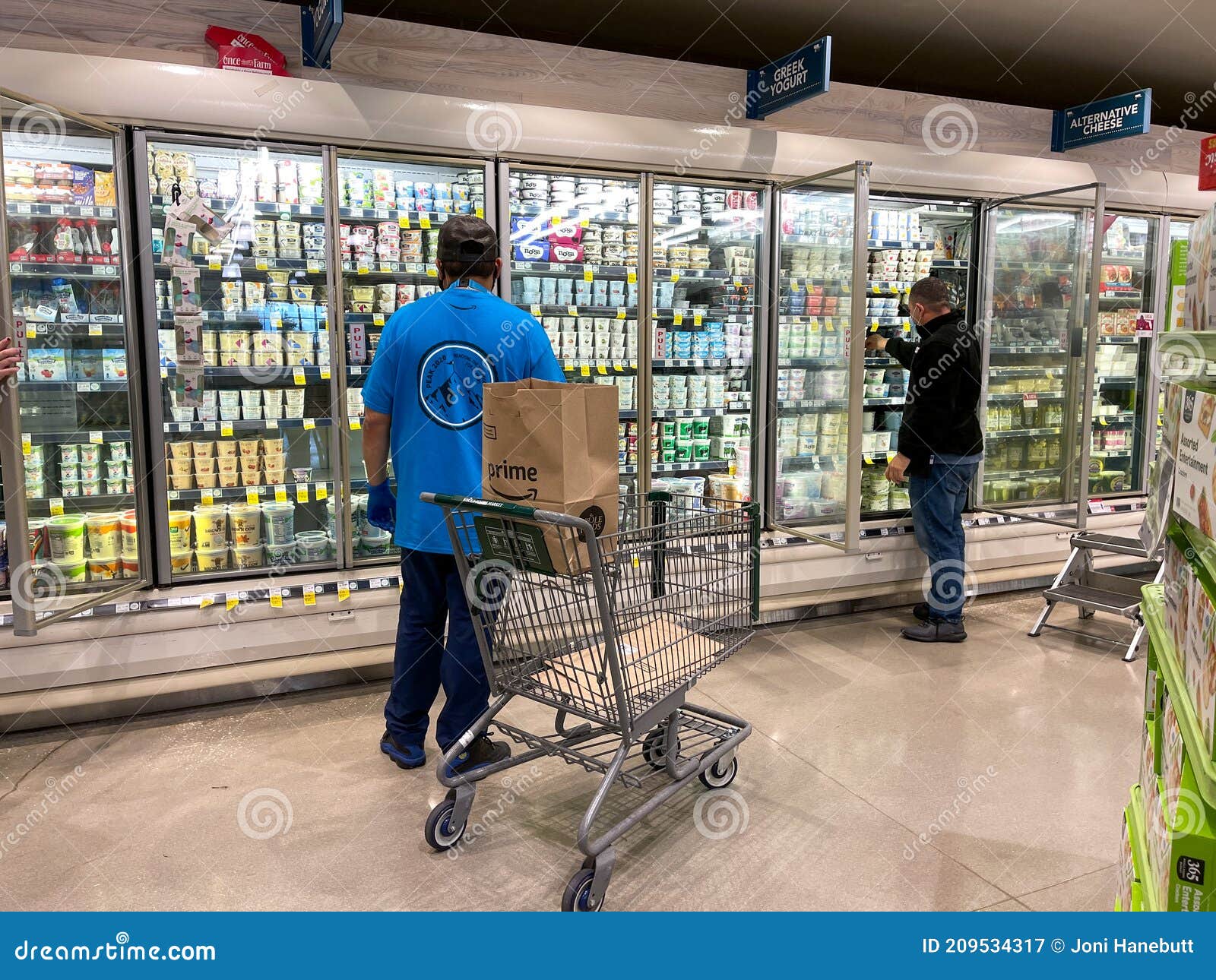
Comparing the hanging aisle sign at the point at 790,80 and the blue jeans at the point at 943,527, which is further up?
the hanging aisle sign at the point at 790,80

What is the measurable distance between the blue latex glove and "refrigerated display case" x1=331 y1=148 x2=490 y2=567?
0.83m

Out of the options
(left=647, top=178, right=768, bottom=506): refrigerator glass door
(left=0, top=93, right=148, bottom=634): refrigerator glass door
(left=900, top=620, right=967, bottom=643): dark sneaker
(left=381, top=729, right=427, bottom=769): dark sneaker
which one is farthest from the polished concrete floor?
(left=647, top=178, right=768, bottom=506): refrigerator glass door

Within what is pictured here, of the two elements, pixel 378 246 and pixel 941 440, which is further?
pixel 941 440

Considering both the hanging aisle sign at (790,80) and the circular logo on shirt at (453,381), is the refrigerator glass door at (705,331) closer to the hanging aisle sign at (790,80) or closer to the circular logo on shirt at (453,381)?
the hanging aisle sign at (790,80)

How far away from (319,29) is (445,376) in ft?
6.39

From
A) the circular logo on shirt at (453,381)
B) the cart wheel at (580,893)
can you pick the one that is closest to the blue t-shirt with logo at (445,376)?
the circular logo on shirt at (453,381)

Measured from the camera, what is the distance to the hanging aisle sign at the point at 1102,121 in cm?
558

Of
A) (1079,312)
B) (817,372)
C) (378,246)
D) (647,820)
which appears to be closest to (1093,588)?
(1079,312)

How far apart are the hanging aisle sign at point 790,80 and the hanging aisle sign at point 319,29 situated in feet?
7.21

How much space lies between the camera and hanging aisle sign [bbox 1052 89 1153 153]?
5582 millimetres

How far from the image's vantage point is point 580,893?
92.3 inches

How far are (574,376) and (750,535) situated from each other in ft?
6.70

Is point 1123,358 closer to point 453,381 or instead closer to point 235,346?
point 453,381

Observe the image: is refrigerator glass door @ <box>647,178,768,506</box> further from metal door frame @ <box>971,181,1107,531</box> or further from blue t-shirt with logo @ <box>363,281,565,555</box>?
blue t-shirt with logo @ <box>363,281,565,555</box>
